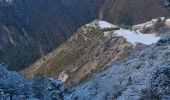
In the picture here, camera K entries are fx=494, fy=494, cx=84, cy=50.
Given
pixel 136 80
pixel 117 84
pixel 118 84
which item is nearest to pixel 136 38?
pixel 117 84

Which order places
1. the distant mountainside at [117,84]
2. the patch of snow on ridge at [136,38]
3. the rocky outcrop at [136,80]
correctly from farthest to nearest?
the patch of snow on ridge at [136,38]
the rocky outcrop at [136,80]
the distant mountainside at [117,84]

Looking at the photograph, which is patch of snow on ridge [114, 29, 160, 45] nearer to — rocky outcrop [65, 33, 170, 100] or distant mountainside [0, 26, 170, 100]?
rocky outcrop [65, 33, 170, 100]

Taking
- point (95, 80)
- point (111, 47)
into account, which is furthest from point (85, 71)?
point (95, 80)

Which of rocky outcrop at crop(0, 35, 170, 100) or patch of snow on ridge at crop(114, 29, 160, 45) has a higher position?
patch of snow on ridge at crop(114, 29, 160, 45)

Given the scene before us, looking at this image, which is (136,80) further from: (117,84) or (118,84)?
(117,84)

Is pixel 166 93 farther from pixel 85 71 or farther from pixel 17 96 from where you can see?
pixel 85 71

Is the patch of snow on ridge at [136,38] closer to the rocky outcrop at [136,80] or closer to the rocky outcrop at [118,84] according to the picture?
the rocky outcrop at [136,80]

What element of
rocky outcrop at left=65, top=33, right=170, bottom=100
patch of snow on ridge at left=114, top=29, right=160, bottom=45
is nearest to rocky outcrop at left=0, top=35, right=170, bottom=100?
rocky outcrop at left=65, top=33, right=170, bottom=100

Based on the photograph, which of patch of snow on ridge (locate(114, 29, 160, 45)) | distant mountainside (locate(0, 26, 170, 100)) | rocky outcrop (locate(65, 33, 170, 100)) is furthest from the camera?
patch of snow on ridge (locate(114, 29, 160, 45))

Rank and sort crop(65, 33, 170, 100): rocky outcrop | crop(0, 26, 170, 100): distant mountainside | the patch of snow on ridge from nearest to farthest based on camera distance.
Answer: crop(0, 26, 170, 100): distant mountainside < crop(65, 33, 170, 100): rocky outcrop < the patch of snow on ridge

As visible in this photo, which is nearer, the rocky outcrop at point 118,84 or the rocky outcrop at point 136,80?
the rocky outcrop at point 118,84

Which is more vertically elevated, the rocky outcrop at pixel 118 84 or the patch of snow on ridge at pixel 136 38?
the patch of snow on ridge at pixel 136 38

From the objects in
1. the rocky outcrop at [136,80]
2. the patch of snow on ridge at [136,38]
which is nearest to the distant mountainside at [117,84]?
the rocky outcrop at [136,80]
